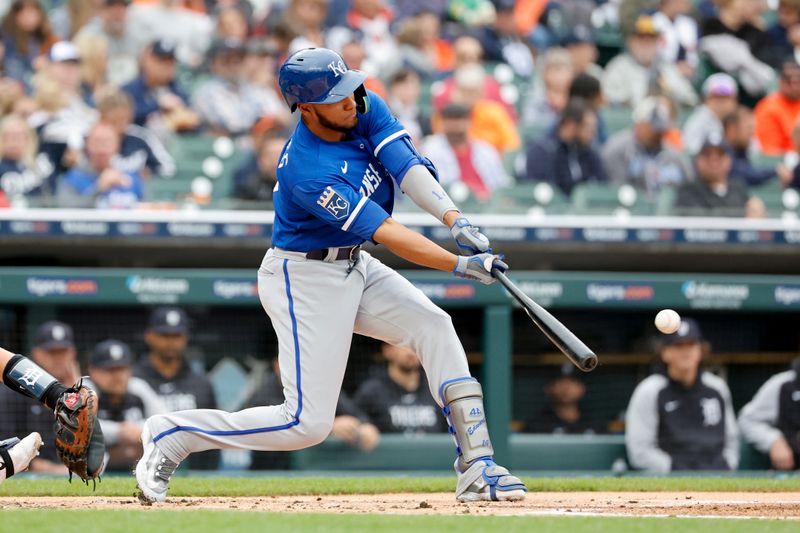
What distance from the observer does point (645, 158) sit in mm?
9281

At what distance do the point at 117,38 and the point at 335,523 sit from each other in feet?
22.2

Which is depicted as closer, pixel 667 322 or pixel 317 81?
pixel 317 81

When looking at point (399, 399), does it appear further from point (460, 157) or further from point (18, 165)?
point (18, 165)

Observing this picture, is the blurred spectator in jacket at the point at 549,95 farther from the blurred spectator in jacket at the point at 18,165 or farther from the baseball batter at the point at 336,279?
the baseball batter at the point at 336,279

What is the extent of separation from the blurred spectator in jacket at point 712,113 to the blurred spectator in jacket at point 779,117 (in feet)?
0.92

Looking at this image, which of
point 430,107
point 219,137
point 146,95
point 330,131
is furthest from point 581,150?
point 330,131

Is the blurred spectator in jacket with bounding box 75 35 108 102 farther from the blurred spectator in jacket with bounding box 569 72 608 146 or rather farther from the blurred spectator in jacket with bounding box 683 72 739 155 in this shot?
the blurred spectator in jacket with bounding box 683 72 739 155

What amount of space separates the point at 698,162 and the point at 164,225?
3.73 m

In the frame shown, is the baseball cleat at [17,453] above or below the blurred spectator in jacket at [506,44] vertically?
below

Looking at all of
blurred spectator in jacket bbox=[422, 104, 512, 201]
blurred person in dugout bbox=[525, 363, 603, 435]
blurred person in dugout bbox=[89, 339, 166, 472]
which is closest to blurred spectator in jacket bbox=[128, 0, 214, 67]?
blurred spectator in jacket bbox=[422, 104, 512, 201]

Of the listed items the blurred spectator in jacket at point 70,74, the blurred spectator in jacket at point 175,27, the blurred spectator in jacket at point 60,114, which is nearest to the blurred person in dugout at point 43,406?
the blurred spectator in jacket at point 60,114

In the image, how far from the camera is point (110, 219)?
6914 millimetres

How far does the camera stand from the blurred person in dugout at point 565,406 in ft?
24.2

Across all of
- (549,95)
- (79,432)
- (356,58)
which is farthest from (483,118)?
(79,432)
